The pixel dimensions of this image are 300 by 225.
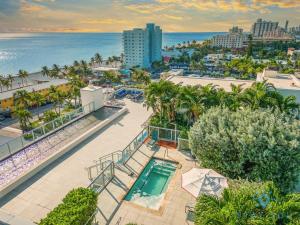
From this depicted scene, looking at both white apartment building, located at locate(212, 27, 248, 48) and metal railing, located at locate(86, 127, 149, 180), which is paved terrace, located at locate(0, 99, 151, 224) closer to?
metal railing, located at locate(86, 127, 149, 180)

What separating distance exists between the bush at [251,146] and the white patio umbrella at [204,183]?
1.60 meters

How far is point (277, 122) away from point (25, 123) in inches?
1237

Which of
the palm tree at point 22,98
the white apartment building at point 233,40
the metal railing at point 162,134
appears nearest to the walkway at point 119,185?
the metal railing at point 162,134

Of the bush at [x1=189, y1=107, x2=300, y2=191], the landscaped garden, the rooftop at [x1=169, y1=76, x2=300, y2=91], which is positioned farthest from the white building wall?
the bush at [x1=189, y1=107, x2=300, y2=191]

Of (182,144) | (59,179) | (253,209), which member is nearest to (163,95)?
(182,144)

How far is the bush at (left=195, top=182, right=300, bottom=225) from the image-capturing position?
686cm

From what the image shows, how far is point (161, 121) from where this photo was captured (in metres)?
20.9

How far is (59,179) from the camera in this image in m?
13.4

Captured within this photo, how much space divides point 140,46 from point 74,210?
92.3 meters

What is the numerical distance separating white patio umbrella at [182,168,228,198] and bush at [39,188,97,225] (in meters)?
4.99

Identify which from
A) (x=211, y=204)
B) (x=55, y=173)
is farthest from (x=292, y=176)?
(x=55, y=173)

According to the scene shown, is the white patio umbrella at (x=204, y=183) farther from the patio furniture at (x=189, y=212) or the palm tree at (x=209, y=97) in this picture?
the palm tree at (x=209, y=97)

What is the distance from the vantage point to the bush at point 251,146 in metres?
11.3

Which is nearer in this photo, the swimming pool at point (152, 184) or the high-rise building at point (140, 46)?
the swimming pool at point (152, 184)
